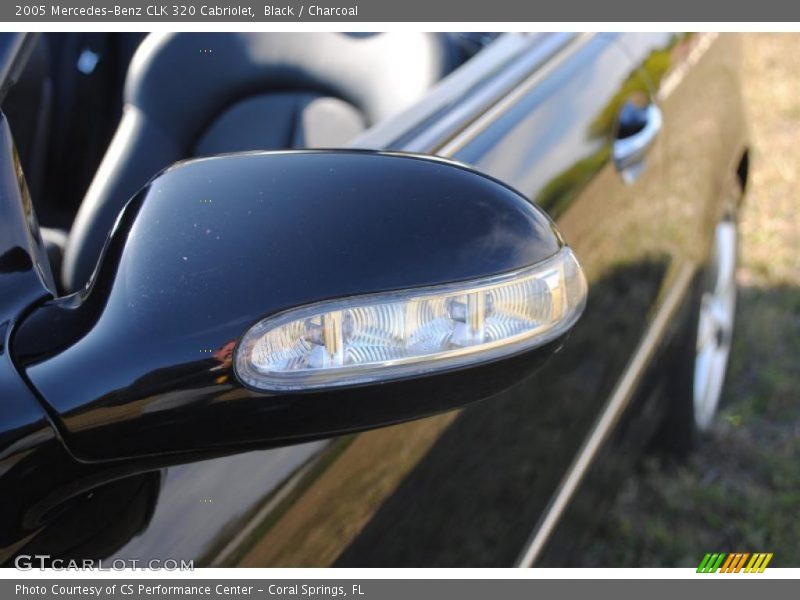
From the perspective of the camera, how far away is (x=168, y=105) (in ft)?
6.26

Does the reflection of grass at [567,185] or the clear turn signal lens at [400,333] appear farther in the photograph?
the reflection of grass at [567,185]

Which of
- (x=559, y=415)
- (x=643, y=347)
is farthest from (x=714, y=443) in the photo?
(x=559, y=415)

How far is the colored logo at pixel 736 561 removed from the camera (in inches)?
81.4

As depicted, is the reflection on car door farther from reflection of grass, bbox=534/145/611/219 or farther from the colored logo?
the colored logo

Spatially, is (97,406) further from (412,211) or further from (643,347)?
(643,347)

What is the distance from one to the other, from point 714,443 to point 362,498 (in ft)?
6.62

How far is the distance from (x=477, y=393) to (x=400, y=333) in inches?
4.3

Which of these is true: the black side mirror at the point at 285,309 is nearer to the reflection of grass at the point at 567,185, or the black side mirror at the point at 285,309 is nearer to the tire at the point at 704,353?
the reflection of grass at the point at 567,185

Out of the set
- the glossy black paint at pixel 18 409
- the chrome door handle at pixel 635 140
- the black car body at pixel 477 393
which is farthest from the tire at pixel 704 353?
the glossy black paint at pixel 18 409

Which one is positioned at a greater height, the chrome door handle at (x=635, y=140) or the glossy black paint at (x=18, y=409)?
the glossy black paint at (x=18, y=409)

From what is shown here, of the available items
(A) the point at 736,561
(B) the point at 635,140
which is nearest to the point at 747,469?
(A) the point at 736,561

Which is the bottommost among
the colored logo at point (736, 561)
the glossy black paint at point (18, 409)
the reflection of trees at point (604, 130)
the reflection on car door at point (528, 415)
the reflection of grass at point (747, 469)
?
the reflection of grass at point (747, 469)

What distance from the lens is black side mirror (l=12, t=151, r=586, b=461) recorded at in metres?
0.80

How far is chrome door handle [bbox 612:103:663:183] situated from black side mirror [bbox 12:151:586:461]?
0.91 m
